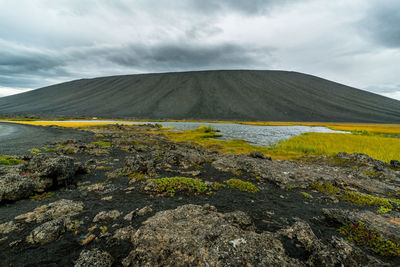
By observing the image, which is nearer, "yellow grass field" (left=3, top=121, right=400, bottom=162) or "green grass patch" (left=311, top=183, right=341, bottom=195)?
"green grass patch" (left=311, top=183, right=341, bottom=195)

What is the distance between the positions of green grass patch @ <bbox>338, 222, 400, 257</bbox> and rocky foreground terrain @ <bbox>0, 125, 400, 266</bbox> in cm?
3

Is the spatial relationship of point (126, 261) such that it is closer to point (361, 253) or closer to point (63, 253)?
point (63, 253)

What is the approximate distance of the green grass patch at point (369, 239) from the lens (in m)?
5.18

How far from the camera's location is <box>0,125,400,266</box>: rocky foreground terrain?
15.1ft

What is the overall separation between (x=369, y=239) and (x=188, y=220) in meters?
6.05

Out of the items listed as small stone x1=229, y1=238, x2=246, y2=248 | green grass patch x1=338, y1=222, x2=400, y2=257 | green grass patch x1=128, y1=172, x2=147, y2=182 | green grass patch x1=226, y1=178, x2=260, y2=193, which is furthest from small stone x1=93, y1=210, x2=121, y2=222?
green grass patch x1=338, y1=222, x2=400, y2=257

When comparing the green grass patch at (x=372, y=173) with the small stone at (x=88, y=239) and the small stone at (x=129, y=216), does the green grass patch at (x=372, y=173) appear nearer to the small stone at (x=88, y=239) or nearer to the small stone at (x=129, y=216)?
the small stone at (x=129, y=216)

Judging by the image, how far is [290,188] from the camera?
10.9 meters

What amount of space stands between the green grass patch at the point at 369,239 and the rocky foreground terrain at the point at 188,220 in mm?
29

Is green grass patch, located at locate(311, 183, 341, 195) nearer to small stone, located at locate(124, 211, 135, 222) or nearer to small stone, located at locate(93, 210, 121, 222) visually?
small stone, located at locate(124, 211, 135, 222)

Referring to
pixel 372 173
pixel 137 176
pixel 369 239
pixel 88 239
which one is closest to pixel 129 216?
pixel 88 239

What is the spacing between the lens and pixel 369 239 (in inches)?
223

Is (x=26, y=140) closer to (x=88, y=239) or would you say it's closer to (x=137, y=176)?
(x=137, y=176)

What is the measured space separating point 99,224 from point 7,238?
7.86ft
